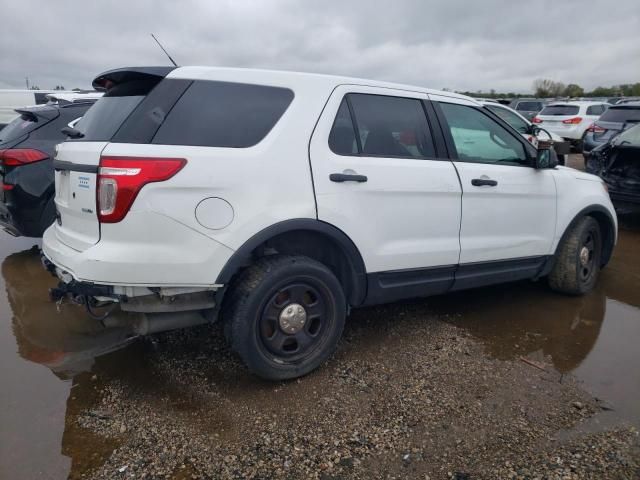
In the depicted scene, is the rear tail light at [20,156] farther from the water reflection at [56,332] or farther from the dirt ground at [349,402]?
the dirt ground at [349,402]

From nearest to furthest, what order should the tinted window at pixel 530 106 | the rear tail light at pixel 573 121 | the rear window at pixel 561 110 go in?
the rear tail light at pixel 573 121 → the rear window at pixel 561 110 → the tinted window at pixel 530 106

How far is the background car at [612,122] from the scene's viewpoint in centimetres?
1077

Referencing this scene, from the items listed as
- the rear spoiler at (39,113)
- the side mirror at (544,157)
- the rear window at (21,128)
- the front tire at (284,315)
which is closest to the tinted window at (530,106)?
the side mirror at (544,157)

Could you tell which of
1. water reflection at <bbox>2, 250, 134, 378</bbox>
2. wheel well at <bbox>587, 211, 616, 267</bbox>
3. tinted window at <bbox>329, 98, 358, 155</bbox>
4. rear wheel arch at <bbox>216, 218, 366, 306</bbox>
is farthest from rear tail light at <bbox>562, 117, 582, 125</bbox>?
water reflection at <bbox>2, 250, 134, 378</bbox>

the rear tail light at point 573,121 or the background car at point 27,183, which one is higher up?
the rear tail light at point 573,121

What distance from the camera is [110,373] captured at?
317cm

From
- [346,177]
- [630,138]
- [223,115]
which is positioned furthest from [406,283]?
[630,138]

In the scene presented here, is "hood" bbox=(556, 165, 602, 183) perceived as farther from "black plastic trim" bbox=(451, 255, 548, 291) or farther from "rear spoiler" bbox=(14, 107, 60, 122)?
"rear spoiler" bbox=(14, 107, 60, 122)

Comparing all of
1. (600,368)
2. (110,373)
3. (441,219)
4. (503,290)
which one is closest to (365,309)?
(441,219)

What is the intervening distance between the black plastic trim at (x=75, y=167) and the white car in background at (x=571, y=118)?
1651cm

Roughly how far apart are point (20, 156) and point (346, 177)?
11.9 ft

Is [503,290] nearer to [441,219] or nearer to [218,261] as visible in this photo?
[441,219]

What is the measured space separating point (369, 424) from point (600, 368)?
1.78 meters

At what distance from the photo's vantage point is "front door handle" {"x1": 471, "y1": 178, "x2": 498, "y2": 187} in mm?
3566
